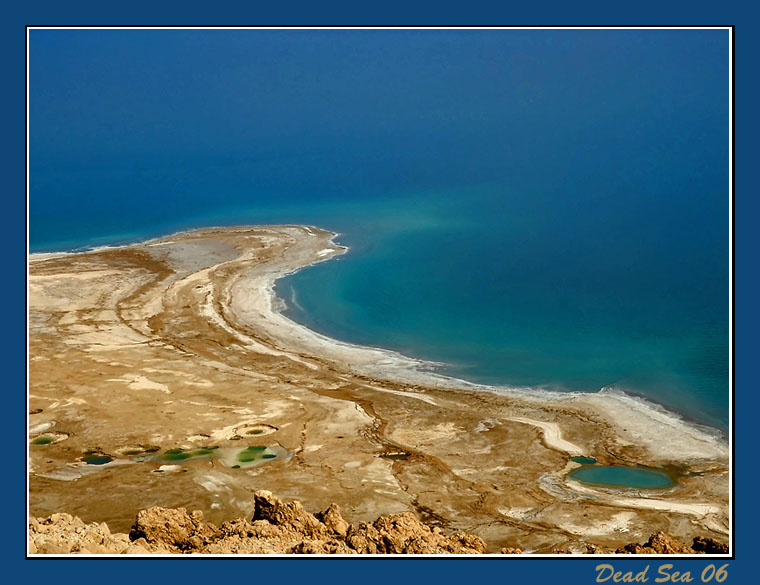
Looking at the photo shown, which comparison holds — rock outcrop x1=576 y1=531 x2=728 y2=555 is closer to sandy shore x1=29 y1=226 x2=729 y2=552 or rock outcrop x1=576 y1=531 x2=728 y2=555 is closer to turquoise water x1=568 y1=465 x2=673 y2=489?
sandy shore x1=29 y1=226 x2=729 y2=552

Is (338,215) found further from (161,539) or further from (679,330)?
(161,539)

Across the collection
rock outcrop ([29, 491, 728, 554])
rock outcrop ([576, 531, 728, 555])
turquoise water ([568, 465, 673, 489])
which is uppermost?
rock outcrop ([29, 491, 728, 554])

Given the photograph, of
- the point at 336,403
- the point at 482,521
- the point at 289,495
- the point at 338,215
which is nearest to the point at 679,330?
the point at 336,403

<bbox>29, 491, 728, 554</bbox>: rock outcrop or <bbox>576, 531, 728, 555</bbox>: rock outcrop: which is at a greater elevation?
<bbox>29, 491, 728, 554</bbox>: rock outcrop

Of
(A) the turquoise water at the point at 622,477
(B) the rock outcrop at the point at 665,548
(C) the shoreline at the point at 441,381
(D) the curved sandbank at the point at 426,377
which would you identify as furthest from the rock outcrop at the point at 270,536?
(C) the shoreline at the point at 441,381

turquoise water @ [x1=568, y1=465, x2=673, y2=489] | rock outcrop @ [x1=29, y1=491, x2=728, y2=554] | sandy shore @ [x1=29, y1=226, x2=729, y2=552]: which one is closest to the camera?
rock outcrop @ [x1=29, y1=491, x2=728, y2=554]

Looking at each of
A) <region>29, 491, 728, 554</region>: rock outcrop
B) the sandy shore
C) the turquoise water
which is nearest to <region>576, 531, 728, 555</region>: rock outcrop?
<region>29, 491, 728, 554</region>: rock outcrop

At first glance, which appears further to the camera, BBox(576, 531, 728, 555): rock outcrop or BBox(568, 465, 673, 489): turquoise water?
BBox(568, 465, 673, 489): turquoise water
